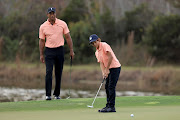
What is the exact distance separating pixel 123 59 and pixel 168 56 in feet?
13.6

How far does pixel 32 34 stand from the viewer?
3462 cm

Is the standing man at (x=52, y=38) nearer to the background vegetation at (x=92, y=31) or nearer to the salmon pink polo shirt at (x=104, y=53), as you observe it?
the salmon pink polo shirt at (x=104, y=53)

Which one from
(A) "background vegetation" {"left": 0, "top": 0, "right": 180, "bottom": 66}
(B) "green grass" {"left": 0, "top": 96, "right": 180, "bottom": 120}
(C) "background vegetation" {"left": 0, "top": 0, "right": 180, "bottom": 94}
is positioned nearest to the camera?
(B) "green grass" {"left": 0, "top": 96, "right": 180, "bottom": 120}

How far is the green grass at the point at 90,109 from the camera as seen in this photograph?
331 inches

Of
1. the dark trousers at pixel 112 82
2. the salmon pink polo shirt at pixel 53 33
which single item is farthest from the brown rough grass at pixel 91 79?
the dark trousers at pixel 112 82

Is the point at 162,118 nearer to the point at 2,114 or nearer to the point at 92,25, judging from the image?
the point at 2,114

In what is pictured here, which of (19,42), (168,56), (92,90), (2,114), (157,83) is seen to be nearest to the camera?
(2,114)

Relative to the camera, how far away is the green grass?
841cm

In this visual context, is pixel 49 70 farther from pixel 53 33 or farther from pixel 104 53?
pixel 104 53

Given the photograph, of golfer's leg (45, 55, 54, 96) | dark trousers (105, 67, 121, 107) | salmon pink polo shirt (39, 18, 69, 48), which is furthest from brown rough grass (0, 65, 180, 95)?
dark trousers (105, 67, 121, 107)

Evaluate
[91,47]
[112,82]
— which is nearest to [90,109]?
[112,82]

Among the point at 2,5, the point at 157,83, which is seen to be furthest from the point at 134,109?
the point at 2,5

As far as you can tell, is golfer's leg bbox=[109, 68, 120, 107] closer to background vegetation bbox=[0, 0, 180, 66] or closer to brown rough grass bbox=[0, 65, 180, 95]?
brown rough grass bbox=[0, 65, 180, 95]

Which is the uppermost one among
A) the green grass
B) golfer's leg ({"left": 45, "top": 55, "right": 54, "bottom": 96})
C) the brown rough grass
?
golfer's leg ({"left": 45, "top": 55, "right": 54, "bottom": 96})
